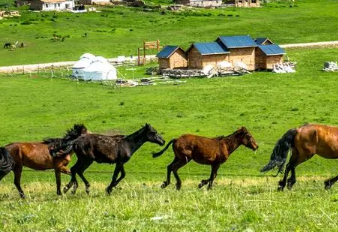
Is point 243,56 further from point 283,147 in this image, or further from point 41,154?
point 283,147

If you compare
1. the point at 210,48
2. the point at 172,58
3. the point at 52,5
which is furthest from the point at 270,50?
the point at 52,5

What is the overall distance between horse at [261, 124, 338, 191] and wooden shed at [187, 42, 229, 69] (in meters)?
47.9

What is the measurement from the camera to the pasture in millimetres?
14164

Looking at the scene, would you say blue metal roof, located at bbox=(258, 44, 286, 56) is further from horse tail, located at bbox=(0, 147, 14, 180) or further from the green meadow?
horse tail, located at bbox=(0, 147, 14, 180)

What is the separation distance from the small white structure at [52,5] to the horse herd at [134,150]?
106 metres

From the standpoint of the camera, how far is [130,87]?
198ft

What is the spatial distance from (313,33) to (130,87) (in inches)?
1572

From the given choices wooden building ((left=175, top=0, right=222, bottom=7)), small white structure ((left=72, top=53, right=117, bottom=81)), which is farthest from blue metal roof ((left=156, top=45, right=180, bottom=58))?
wooden building ((left=175, top=0, right=222, bottom=7))

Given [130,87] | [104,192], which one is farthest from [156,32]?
[104,192]

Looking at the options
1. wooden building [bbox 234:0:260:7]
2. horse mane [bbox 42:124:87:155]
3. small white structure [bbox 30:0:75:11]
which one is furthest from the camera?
wooden building [bbox 234:0:260:7]

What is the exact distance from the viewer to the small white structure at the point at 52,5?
125m

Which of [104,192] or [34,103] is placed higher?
[104,192]

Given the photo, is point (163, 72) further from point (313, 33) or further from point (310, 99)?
point (313, 33)

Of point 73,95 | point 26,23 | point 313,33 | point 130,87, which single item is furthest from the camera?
point 26,23
